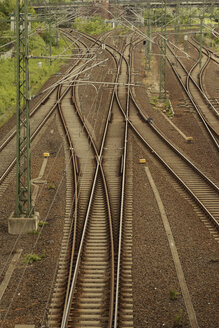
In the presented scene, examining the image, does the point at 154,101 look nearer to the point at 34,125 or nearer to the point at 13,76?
the point at 34,125

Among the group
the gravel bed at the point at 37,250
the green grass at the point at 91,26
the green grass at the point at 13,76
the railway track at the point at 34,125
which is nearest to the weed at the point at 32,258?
the gravel bed at the point at 37,250

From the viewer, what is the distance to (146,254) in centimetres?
1492

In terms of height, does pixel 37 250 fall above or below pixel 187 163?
below

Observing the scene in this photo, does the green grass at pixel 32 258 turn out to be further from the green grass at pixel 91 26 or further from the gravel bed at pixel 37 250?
the green grass at pixel 91 26

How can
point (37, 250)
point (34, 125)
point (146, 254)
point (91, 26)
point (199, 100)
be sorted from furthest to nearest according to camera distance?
point (91, 26) → point (199, 100) → point (34, 125) → point (37, 250) → point (146, 254)

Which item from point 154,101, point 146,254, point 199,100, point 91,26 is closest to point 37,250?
point 146,254

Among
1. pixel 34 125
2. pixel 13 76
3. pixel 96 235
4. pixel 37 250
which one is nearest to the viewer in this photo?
pixel 37 250

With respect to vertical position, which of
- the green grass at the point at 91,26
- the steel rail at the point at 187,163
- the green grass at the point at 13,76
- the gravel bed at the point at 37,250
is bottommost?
the gravel bed at the point at 37,250

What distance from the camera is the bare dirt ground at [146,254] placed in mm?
12023

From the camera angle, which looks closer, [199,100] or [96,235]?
[96,235]

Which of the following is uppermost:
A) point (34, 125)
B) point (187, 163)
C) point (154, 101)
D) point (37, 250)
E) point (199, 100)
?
point (199, 100)

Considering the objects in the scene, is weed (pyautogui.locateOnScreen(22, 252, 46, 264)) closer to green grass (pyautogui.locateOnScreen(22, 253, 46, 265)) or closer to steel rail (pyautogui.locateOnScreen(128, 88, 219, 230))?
green grass (pyautogui.locateOnScreen(22, 253, 46, 265))

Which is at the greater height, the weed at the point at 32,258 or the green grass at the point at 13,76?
the green grass at the point at 13,76

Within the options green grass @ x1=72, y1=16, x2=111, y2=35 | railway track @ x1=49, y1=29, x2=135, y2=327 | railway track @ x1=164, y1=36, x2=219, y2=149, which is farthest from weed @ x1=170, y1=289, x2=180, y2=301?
green grass @ x1=72, y1=16, x2=111, y2=35
